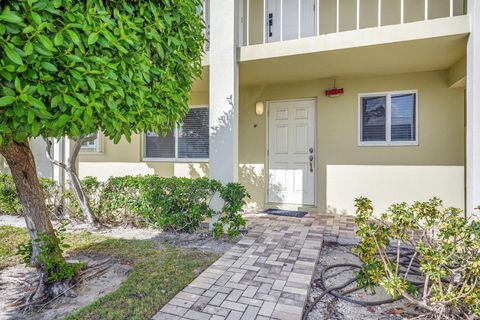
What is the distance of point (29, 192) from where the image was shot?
272cm

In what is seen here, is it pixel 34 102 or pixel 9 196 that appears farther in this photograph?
pixel 9 196

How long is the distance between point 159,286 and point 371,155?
4.84m

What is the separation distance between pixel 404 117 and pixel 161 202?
16.4 ft

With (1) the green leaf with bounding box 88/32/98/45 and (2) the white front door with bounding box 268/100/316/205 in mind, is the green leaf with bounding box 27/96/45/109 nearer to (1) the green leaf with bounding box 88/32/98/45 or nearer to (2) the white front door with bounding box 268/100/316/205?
(1) the green leaf with bounding box 88/32/98/45

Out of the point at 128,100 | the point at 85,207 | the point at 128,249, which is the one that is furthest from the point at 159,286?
the point at 85,207

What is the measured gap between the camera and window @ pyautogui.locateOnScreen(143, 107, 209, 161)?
7258 mm

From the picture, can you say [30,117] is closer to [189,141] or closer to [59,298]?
[59,298]

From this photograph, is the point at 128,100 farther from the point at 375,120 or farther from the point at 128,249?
the point at 375,120

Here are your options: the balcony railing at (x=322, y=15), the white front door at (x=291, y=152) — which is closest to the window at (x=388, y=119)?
the white front door at (x=291, y=152)

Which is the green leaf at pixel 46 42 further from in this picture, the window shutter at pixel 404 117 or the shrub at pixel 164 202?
the window shutter at pixel 404 117

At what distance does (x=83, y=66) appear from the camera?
1764mm

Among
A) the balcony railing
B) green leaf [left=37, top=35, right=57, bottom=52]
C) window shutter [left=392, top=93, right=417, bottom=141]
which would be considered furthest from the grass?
window shutter [left=392, top=93, right=417, bottom=141]

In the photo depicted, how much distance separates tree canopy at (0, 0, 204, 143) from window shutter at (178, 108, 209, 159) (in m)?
4.64

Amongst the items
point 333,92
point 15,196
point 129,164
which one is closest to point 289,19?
point 333,92
